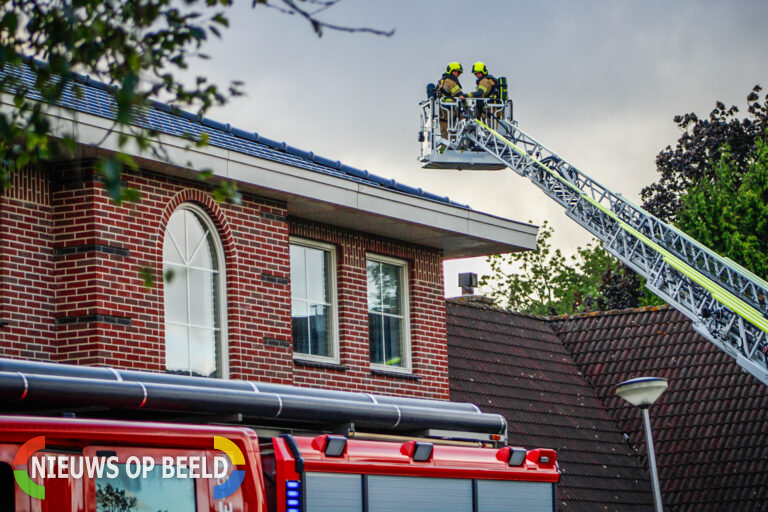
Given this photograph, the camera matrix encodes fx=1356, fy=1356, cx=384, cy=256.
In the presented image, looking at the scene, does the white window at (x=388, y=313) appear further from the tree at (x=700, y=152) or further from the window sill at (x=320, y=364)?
the tree at (x=700, y=152)

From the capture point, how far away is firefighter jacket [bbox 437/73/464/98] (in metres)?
28.6

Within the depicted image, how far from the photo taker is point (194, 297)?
13.8 metres

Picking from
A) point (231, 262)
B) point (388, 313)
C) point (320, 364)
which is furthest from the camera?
point (388, 313)

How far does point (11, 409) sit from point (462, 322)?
47.5 feet

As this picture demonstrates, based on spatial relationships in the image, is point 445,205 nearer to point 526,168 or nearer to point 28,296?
point 28,296

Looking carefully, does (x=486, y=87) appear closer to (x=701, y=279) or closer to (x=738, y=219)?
(x=701, y=279)

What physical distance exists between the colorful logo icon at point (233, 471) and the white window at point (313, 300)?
633 cm

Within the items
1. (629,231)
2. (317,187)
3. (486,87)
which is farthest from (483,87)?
(317,187)

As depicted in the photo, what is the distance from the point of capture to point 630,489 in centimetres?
2134

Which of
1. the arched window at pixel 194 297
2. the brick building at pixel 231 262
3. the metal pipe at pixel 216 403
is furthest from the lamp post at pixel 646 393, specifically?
the arched window at pixel 194 297

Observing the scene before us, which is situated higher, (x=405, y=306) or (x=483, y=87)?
(x=483, y=87)

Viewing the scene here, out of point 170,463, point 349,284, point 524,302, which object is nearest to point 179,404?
point 170,463

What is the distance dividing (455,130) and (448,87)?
1.00 meters

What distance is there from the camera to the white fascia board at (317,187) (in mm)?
12164
